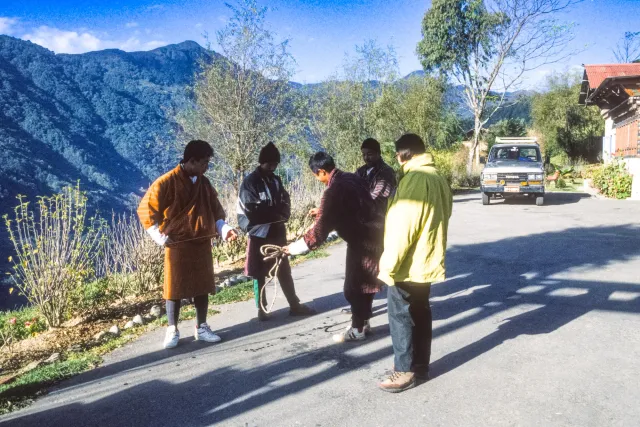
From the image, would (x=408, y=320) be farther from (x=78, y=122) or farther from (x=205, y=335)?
(x=78, y=122)

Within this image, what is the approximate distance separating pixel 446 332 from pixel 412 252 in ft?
5.67

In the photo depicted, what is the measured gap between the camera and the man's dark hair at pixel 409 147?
3.46 m

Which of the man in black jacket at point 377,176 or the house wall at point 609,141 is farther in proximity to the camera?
the house wall at point 609,141

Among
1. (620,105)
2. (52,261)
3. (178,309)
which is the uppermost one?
(620,105)

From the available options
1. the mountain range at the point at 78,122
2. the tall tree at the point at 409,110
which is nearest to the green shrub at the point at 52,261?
the tall tree at the point at 409,110

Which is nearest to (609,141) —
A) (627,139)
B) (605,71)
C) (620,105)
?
(605,71)

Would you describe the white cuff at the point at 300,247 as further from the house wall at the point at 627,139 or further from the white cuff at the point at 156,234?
the house wall at the point at 627,139

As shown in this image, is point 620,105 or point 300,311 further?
point 620,105

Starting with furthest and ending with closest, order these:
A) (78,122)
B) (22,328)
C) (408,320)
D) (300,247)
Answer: (78,122) < (22,328) < (300,247) < (408,320)

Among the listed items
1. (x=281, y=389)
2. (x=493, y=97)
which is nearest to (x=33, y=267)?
(x=281, y=389)

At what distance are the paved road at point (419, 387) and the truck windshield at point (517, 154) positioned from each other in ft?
34.3

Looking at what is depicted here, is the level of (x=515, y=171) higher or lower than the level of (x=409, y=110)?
lower

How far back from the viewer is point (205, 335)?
184 inches

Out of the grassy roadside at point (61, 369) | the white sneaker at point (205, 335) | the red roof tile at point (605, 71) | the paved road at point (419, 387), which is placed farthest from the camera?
the red roof tile at point (605, 71)
